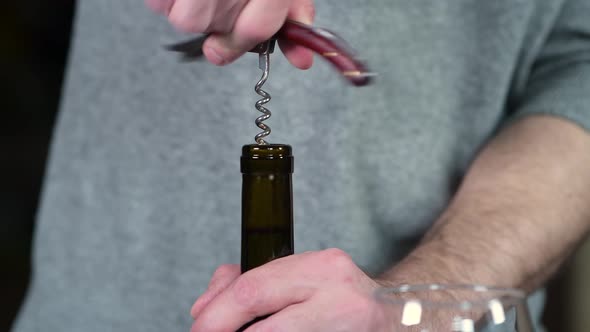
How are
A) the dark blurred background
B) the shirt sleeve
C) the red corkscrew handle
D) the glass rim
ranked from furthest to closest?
the dark blurred background
the shirt sleeve
the red corkscrew handle
the glass rim

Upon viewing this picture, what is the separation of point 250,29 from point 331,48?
2.3 inches

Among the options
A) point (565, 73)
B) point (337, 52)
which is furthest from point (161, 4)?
point (565, 73)

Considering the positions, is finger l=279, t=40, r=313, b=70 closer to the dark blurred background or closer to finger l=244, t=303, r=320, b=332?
finger l=244, t=303, r=320, b=332

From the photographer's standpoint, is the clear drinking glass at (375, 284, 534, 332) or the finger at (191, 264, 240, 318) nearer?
the clear drinking glass at (375, 284, 534, 332)

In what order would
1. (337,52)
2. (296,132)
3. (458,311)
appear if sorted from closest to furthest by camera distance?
(458,311), (337,52), (296,132)

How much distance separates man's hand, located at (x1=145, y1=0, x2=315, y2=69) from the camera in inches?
17.7

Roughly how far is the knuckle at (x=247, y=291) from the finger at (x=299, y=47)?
0.16 metres

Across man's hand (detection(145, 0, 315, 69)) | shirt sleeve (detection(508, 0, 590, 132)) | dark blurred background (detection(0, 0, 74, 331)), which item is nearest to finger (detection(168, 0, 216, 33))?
man's hand (detection(145, 0, 315, 69))

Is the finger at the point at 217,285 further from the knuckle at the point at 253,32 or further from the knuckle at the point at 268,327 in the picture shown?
the knuckle at the point at 253,32

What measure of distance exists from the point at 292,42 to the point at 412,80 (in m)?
0.55

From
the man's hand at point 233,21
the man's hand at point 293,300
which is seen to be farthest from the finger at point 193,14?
the man's hand at point 293,300

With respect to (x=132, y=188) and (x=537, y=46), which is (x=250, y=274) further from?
(x=537, y=46)

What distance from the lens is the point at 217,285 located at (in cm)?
53

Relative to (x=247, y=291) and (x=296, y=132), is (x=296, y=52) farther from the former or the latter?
(x=296, y=132)
